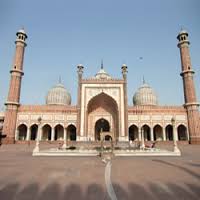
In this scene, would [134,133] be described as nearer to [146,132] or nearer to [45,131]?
[146,132]

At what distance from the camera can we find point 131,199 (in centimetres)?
352

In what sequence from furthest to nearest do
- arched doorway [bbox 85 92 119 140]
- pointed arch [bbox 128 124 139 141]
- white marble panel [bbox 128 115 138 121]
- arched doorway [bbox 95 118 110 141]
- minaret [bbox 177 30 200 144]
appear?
arched doorway [bbox 95 118 110 141]
pointed arch [bbox 128 124 139 141]
white marble panel [bbox 128 115 138 121]
arched doorway [bbox 85 92 119 140]
minaret [bbox 177 30 200 144]

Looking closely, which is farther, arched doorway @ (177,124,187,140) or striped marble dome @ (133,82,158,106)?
striped marble dome @ (133,82,158,106)

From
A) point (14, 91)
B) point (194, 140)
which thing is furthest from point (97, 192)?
point (14, 91)

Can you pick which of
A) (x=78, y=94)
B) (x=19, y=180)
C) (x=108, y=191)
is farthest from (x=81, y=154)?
(x=78, y=94)

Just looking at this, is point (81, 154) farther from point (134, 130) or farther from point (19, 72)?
point (19, 72)

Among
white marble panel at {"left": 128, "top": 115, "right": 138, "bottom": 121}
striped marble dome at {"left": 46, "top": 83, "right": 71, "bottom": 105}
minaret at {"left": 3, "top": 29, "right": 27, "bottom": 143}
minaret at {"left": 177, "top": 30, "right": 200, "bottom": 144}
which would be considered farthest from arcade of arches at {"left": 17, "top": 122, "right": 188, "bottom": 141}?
striped marble dome at {"left": 46, "top": 83, "right": 71, "bottom": 105}

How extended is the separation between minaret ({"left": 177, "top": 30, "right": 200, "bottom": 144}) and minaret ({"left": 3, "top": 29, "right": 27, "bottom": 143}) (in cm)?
3040

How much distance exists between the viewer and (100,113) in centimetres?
3142

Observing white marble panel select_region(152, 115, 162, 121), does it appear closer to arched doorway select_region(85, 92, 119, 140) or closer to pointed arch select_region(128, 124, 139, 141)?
pointed arch select_region(128, 124, 139, 141)

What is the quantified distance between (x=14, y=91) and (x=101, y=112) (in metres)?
16.0

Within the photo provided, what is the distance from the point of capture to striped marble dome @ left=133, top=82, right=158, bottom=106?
37.8 meters

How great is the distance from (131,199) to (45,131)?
32186 mm

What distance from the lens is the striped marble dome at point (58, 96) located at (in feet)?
123
